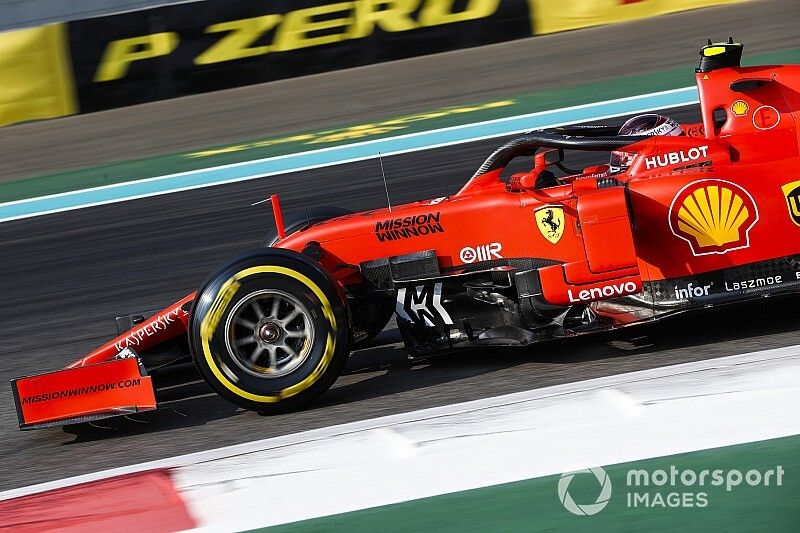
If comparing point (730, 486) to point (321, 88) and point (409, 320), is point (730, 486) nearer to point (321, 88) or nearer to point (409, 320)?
point (409, 320)

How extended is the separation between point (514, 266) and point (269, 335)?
1.31 meters

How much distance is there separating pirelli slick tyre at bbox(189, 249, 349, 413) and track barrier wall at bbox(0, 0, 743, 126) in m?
11.1

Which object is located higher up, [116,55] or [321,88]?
[116,55]

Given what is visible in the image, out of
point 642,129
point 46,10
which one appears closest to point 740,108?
point 642,129

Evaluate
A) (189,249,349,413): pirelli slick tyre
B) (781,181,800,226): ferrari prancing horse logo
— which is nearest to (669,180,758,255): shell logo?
(781,181,800,226): ferrari prancing horse logo

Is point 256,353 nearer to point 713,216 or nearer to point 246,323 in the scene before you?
point 246,323

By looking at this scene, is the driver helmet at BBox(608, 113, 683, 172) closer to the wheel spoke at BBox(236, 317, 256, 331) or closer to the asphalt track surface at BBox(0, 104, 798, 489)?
the asphalt track surface at BBox(0, 104, 798, 489)

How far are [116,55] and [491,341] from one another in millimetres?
11675

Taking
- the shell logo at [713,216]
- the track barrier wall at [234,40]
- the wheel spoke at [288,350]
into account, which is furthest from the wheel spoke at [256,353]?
the track barrier wall at [234,40]

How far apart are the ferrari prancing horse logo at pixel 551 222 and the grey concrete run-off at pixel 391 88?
27.5 feet

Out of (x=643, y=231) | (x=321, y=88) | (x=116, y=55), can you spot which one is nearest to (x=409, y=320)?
(x=643, y=231)

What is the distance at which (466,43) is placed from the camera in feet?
53.9

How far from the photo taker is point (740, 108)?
225 inches

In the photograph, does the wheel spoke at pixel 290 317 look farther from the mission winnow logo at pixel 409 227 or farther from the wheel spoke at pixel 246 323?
the mission winnow logo at pixel 409 227
